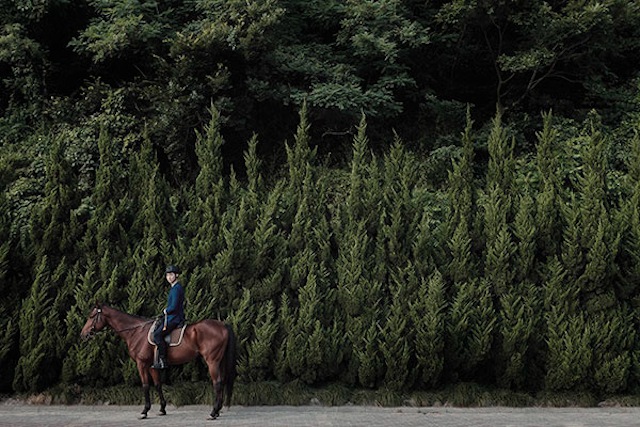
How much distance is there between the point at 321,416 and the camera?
36.8 feet

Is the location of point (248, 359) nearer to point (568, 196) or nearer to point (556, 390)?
point (556, 390)

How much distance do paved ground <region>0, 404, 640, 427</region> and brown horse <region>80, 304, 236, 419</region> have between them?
1.79 feet

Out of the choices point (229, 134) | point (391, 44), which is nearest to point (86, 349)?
point (229, 134)

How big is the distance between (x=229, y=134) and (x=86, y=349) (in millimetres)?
8621

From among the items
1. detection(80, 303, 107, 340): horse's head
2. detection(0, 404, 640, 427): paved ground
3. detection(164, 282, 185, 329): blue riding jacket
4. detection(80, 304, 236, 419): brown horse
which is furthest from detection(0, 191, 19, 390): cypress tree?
detection(164, 282, 185, 329): blue riding jacket

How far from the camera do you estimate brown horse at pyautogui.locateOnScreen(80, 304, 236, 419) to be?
419 inches

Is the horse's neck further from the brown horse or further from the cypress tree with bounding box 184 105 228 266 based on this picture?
the cypress tree with bounding box 184 105 228 266

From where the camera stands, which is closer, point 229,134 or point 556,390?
point 556,390

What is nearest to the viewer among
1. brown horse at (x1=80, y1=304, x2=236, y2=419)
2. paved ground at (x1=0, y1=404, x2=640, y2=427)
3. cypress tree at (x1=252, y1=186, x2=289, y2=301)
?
paved ground at (x1=0, y1=404, x2=640, y2=427)

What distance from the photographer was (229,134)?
1950cm

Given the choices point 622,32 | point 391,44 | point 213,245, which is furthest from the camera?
point 622,32

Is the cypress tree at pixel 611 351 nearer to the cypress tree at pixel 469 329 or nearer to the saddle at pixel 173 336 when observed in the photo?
the cypress tree at pixel 469 329

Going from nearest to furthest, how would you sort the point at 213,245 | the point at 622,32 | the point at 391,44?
1. the point at 213,245
2. the point at 391,44
3. the point at 622,32

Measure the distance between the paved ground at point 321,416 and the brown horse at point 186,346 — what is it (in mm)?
546
